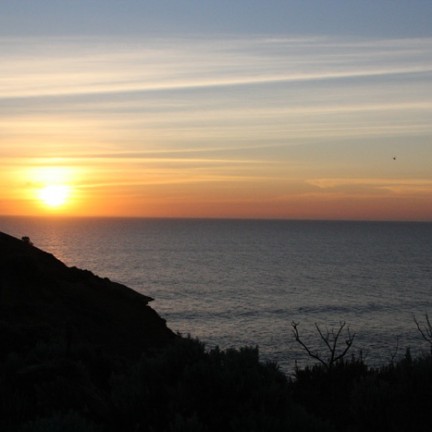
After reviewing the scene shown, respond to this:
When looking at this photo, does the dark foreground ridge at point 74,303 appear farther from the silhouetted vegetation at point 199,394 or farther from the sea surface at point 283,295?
the silhouetted vegetation at point 199,394

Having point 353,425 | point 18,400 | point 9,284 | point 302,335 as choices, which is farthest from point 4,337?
point 302,335

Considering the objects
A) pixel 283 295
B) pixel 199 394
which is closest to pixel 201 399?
pixel 199 394

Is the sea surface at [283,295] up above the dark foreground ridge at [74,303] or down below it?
below

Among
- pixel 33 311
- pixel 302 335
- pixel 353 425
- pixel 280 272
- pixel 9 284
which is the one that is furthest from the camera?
pixel 280 272

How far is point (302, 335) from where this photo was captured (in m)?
53.8

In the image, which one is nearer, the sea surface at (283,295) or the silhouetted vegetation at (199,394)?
the silhouetted vegetation at (199,394)

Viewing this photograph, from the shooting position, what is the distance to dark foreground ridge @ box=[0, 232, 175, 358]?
87.7ft

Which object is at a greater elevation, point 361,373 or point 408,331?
point 361,373

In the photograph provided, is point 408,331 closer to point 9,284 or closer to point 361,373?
point 9,284

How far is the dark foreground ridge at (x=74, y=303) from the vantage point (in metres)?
26.7

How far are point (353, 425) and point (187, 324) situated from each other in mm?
50726

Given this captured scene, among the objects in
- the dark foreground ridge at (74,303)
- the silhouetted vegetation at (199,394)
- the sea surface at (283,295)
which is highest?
the silhouetted vegetation at (199,394)

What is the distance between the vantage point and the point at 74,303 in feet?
101

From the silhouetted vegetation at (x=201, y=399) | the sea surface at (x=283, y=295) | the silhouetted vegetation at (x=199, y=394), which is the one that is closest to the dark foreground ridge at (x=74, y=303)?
the sea surface at (x=283, y=295)
